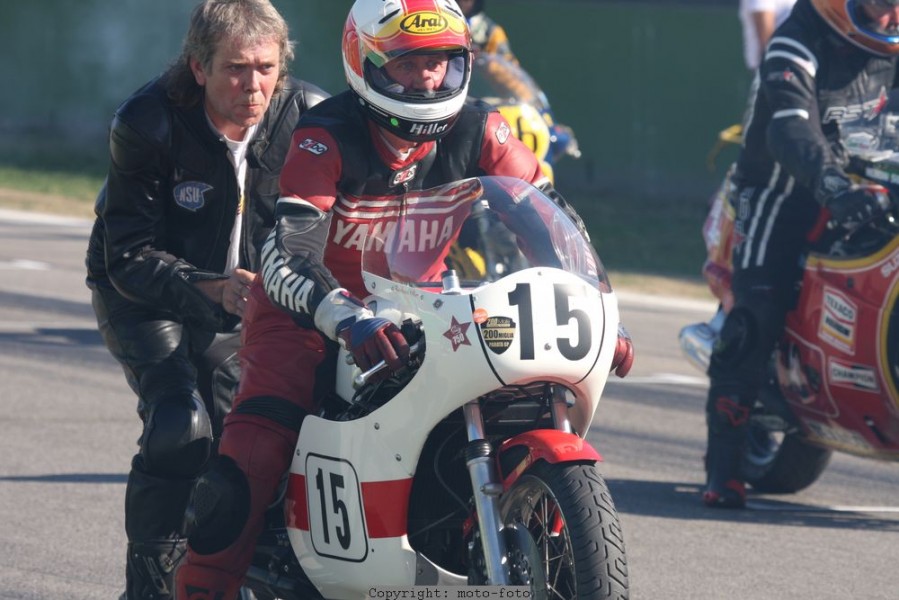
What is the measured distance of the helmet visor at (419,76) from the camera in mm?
4461

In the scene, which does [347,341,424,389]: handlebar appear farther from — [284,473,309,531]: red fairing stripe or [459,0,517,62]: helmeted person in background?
[459,0,517,62]: helmeted person in background

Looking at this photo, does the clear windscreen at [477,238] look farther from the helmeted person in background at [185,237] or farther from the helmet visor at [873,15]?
the helmet visor at [873,15]

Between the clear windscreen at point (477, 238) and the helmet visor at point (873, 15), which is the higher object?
the clear windscreen at point (477, 238)

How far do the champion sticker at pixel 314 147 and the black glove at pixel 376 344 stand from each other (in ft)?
2.22

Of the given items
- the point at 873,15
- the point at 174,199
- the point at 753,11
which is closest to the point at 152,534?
the point at 174,199

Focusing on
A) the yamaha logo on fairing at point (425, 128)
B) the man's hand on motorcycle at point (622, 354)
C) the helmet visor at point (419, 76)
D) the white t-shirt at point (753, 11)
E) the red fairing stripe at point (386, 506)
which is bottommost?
the white t-shirt at point (753, 11)

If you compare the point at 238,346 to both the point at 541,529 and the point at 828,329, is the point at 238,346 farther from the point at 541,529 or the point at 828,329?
the point at 828,329

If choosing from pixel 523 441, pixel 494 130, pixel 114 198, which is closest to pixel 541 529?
pixel 523 441

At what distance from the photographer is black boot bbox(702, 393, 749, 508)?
6.92 m

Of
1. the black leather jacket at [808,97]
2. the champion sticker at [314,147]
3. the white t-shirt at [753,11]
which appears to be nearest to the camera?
the champion sticker at [314,147]

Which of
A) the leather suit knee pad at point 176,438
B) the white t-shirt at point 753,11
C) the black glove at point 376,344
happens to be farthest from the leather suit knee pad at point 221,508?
the white t-shirt at point 753,11

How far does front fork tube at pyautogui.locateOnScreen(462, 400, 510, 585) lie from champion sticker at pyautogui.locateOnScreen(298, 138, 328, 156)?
0.85m

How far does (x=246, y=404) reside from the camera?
437cm

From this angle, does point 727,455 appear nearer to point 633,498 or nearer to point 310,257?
point 633,498
